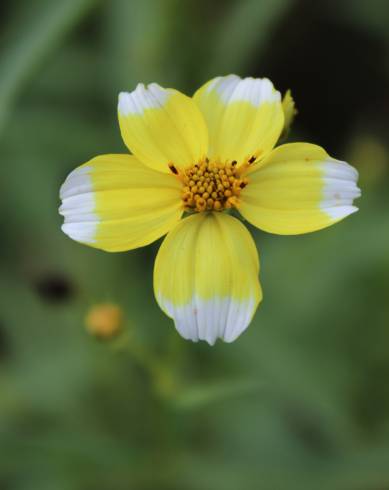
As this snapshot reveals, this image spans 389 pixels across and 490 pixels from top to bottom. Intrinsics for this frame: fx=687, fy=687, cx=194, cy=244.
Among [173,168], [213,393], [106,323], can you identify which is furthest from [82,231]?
[213,393]

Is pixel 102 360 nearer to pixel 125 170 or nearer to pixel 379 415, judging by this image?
pixel 379 415

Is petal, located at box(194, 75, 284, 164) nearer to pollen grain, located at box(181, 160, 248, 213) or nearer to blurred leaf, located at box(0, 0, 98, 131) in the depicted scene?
pollen grain, located at box(181, 160, 248, 213)

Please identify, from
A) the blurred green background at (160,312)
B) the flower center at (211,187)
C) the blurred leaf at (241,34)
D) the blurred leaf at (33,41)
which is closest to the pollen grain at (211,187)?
the flower center at (211,187)

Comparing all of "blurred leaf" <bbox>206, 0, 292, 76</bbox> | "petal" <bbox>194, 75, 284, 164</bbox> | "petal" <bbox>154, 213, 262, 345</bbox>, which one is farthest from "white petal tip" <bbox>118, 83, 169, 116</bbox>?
"blurred leaf" <bbox>206, 0, 292, 76</bbox>

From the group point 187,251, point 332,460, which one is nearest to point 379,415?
point 332,460

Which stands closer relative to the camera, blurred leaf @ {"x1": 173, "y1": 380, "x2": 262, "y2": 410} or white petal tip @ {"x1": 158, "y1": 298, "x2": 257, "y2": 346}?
white petal tip @ {"x1": 158, "y1": 298, "x2": 257, "y2": 346}

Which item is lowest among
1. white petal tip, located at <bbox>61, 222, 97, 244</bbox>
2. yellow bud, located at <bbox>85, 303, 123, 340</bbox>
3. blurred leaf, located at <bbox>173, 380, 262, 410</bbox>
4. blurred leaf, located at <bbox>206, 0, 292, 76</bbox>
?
blurred leaf, located at <bbox>173, 380, 262, 410</bbox>

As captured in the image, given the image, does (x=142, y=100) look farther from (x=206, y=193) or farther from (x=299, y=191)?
(x=299, y=191)
